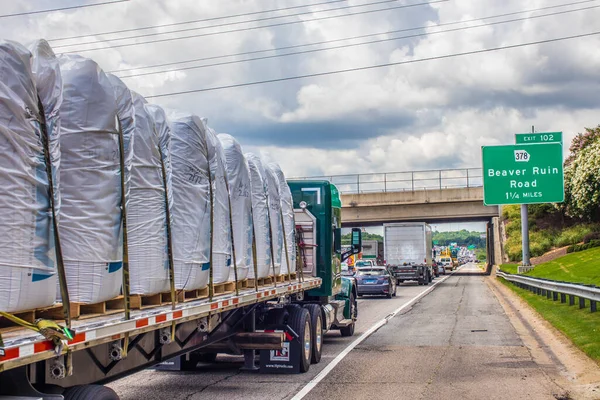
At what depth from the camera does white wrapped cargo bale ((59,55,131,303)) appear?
17.1ft

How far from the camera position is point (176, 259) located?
6816mm

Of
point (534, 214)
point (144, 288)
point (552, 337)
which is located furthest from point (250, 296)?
point (534, 214)

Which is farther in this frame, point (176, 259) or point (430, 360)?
point (430, 360)

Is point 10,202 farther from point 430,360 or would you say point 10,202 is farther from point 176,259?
point 430,360

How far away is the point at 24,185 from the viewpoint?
443cm

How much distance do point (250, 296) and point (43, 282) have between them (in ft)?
14.4

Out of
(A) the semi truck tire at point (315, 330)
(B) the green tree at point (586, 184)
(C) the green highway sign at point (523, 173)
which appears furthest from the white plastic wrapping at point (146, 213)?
(B) the green tree at point (586, 184)

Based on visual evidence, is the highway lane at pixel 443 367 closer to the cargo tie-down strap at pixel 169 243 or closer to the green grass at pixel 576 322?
the green grass at pixel 576 322

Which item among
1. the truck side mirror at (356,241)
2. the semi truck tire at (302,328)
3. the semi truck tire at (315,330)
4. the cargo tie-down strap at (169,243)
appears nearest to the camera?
the cargo tie-down strap at (169,243)

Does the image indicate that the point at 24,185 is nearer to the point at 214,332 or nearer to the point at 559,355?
the point at 214,332

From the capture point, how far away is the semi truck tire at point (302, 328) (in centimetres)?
1078

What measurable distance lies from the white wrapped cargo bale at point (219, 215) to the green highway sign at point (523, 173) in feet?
83.0

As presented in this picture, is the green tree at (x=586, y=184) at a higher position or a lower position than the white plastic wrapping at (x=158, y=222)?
higher

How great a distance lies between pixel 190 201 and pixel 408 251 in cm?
3802
